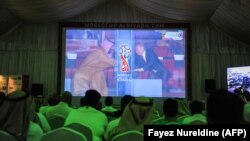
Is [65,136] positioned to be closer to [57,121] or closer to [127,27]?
[57,121]

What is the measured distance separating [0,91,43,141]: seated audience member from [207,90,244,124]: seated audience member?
206cm

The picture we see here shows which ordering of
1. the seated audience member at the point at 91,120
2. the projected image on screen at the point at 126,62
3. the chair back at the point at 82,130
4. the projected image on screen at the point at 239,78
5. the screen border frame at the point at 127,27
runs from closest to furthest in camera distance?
the chair back at the point at 82,130 < the seated audience member at the point at 91,120 < the projected image on screen at the point at 239,78 < the projected image on screen at the point at 126,62 < the screen border frame at the point at 127,27

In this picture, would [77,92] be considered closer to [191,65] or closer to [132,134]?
[191,65]

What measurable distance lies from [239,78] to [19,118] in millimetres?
9556

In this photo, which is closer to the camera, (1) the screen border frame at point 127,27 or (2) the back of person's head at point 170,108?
(2) the back of person's head at point 170,108

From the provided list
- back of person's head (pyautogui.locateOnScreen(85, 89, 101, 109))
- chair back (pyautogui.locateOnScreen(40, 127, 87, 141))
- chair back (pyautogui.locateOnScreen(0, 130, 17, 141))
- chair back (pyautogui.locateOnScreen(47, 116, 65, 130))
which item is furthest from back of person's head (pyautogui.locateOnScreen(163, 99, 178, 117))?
chair back (pyautogui.locateOnScreen(0, 130, 17, 141))

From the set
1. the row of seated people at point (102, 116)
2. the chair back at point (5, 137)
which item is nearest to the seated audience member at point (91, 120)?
the row of seated people at point (102, 116)

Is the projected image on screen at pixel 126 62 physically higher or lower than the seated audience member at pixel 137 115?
higher

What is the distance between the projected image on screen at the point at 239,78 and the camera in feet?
36.6

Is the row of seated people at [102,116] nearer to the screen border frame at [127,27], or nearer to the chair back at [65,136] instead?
the chair back at [65,136]

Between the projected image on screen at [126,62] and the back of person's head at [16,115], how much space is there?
29.6ft

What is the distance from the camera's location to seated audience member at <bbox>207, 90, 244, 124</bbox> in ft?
4.98

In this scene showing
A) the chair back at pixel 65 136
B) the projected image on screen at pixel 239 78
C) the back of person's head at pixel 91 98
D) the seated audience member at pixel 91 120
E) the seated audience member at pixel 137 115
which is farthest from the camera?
the projected image on screen at pixel 239 78

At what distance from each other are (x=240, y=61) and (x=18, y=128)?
11320 mm
